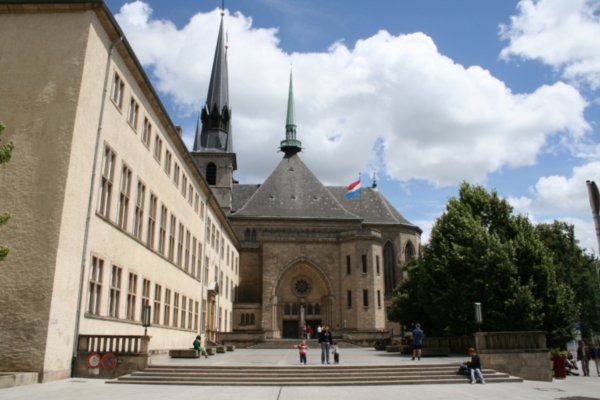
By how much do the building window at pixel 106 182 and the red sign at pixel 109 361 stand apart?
4939 millimetres

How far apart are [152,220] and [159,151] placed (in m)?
3.70

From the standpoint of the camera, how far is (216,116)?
66.4 m

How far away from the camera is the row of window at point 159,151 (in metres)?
19.9

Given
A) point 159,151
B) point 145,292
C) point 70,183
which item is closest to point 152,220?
point 145,292

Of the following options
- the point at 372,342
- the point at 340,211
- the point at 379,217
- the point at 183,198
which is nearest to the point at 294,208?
the point at 340,211

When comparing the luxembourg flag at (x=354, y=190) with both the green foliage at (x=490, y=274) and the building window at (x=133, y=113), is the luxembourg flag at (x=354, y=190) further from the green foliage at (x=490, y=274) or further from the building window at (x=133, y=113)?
the building window at (x=133, y=113)

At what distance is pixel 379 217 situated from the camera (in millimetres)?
66000

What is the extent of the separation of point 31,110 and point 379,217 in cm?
5340

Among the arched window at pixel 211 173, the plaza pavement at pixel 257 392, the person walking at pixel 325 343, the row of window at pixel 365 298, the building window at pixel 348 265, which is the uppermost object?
the arched window at pixel 211 173

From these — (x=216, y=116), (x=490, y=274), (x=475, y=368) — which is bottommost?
(x=475, y=368)

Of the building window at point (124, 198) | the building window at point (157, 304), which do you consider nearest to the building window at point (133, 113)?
the building window at point (124, 198)

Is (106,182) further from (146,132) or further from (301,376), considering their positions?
(301,376)

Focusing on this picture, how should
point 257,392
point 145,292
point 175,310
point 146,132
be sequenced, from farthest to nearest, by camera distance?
point 175,310
point 146,132
point 145,292
point 257,392

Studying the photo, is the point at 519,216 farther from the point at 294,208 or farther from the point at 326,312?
the point at 294,208
